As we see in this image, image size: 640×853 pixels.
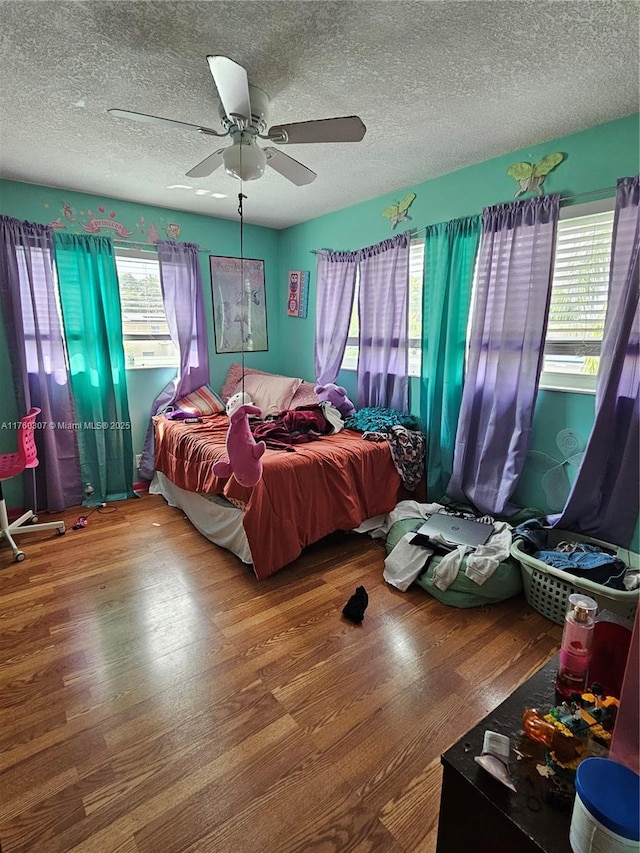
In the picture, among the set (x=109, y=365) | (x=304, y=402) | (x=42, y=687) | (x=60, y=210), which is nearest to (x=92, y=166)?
(x=60, y=210)

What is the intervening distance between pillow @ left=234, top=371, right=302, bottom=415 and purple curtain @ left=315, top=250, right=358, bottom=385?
33cm

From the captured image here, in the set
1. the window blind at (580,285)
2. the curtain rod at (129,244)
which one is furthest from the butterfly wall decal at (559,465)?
the curtain rod at (129,244)

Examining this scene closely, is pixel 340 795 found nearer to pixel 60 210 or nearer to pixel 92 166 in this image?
pixel 92 166

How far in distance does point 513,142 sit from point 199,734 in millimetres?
3285

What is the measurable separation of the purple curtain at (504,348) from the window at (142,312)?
2.70 m

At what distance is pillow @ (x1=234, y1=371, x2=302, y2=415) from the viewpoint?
11.9 ft

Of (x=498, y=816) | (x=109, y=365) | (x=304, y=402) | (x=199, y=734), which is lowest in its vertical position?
(x=199, y=734)

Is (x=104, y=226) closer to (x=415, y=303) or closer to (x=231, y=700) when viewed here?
(x=415, y=303)

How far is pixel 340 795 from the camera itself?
1.30 metres

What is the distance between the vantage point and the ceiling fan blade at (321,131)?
1610 millimetres

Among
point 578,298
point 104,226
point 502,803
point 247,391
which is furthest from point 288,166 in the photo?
point 502,803

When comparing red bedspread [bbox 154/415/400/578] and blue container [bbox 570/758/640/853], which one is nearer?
blue container [bbox 570/758/640/853]

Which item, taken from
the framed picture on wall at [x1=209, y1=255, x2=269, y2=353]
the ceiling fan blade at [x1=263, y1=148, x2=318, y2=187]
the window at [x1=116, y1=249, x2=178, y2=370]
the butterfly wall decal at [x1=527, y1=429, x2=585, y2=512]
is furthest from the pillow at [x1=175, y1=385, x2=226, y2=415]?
the butterfly wall decal at [x1=527, y1=429, x2=585, y2=512]

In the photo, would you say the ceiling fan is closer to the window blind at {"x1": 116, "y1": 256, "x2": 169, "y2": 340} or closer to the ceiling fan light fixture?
the ceiling fan light fixture
